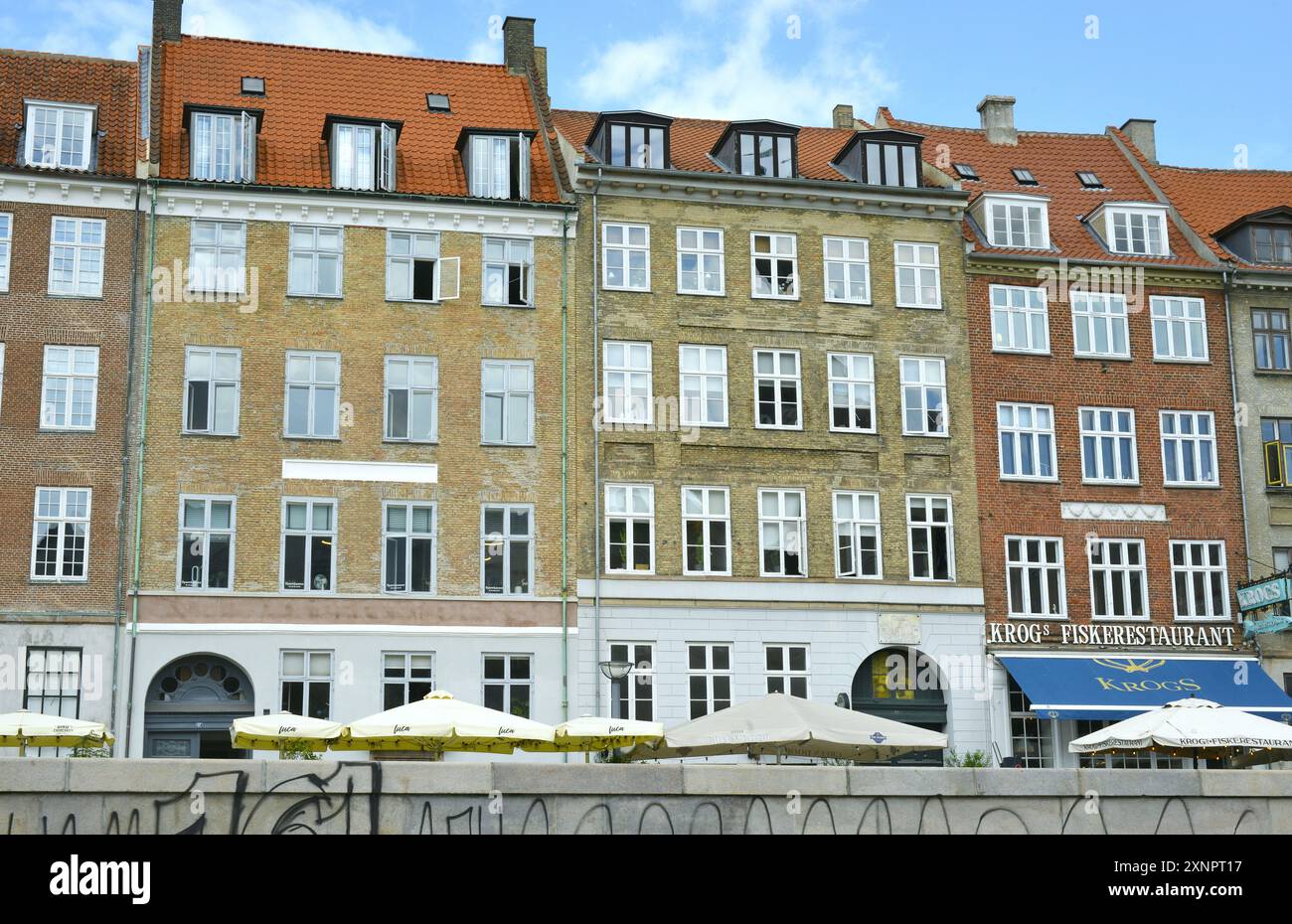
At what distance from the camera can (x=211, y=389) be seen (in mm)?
36344

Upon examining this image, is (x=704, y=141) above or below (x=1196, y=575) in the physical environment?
above

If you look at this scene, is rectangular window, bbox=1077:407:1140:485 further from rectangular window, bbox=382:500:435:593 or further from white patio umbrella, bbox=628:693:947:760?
rectangular window, bbox=382:500:435:593

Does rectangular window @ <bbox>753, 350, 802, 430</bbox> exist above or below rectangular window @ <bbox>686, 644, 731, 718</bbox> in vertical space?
above

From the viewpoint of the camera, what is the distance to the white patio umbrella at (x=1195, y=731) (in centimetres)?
2798

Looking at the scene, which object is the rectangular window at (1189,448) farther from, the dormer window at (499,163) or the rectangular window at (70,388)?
the rectangular window at (70,388)

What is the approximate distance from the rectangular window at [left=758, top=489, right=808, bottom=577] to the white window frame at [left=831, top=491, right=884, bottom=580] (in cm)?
77

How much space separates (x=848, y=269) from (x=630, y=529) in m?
8.42

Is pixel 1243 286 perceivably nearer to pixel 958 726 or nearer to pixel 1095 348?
pixel 1095 348

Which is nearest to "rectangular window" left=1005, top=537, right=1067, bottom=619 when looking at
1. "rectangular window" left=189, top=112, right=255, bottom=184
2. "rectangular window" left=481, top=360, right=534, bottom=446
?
"rectangular window" left=481, top=360, right=534, bottom=446

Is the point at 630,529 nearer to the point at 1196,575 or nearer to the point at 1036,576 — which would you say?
the point at 1036,576

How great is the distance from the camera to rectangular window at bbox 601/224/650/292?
39.0 meters

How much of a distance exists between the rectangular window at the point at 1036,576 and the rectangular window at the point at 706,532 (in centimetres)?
691

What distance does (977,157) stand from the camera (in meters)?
46.1

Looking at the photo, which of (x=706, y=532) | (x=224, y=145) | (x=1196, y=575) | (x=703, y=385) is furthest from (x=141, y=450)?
(x=1196, y=575)
